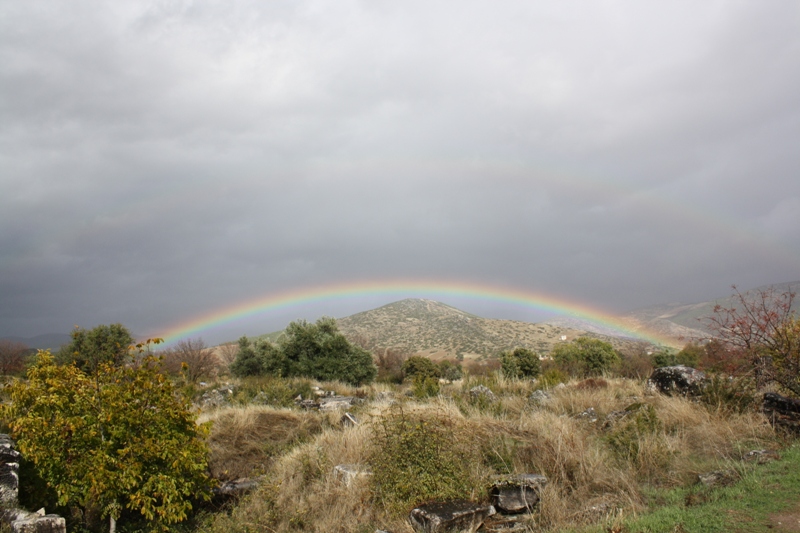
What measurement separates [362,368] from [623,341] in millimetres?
61125

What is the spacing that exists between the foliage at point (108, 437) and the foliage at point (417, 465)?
3.08 m

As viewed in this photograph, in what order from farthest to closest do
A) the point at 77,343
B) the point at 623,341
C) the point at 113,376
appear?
the point at 623,341, the point at 77,343, the point at 113,376

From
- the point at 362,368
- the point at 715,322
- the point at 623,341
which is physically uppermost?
the point at 715,322

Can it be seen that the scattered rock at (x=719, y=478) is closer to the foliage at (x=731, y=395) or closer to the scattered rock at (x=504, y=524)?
the scattered rock at (x=504, y=524)

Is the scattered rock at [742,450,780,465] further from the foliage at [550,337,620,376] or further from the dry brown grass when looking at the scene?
the foliage at [550,337,620,376]

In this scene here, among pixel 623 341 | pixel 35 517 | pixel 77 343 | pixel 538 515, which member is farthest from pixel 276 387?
pixel 623 341

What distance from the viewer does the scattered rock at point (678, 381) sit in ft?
41.7

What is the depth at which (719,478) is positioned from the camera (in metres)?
7.05

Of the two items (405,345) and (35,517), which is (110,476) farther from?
(405,345)

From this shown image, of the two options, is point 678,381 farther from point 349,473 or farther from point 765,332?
point 349,473

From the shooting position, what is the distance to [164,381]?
811 cm

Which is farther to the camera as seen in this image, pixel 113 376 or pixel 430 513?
pixel 113 376

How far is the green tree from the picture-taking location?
31.0 meters

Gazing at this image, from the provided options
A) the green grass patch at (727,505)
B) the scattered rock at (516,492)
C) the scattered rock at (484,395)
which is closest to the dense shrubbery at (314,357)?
the scattered rock at (484,395)
